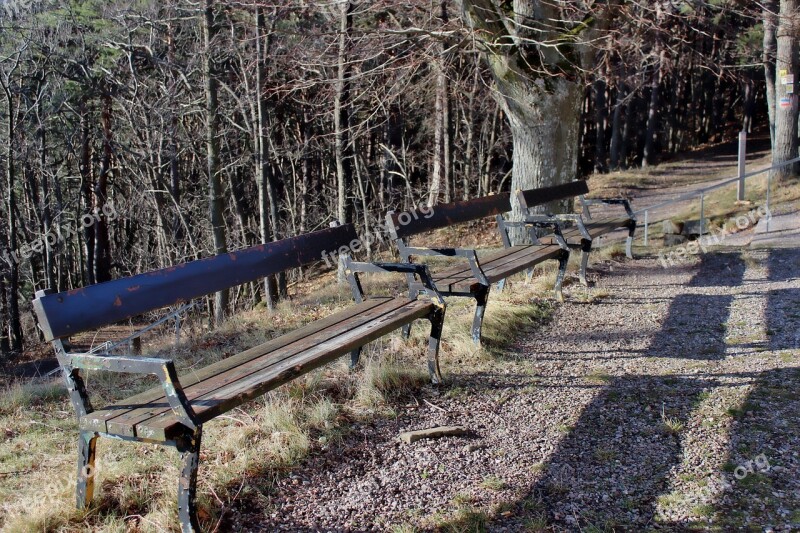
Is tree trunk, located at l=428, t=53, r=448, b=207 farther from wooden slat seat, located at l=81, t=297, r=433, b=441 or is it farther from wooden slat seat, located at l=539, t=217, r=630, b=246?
wooden slat seat, located at l=81, t=297, r=433, b=441

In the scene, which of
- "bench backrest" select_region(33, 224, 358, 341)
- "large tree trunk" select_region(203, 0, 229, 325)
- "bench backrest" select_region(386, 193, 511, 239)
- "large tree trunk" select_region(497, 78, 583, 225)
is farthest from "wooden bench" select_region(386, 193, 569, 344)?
"large tree trunk" select_region(203, 0, 229, 325)

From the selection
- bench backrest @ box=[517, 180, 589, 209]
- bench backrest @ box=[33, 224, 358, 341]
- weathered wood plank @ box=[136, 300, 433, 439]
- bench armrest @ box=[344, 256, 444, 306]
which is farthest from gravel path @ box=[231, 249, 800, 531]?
bench backrest @ box=[517, 180, 589, 209]

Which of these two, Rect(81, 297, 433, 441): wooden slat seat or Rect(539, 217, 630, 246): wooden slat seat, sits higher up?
Rect(539, 217, 630, 246): wooden slat seat

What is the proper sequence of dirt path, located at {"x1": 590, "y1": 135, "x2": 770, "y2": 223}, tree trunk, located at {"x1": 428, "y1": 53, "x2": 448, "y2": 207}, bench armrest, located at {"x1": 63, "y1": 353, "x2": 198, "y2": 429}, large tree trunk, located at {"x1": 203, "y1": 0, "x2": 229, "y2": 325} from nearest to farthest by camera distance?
bench armrest, located at {"x1": 63, "y1": 353, "x2": 198, "y2": 429}, large tree trunk, located at {"x1": 203, "y1": 0, "x2": 229, "y2": 325}, tree trunk, located at {"x1": 428, "y1": 53, "x2": 448, "y2": 207}, dirt path, located at {"x1": 590, "y1": 135, "x2": 770, "y2": 223}

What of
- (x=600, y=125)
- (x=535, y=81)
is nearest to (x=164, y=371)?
(x=535, y=81)

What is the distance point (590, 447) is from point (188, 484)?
2.05 m

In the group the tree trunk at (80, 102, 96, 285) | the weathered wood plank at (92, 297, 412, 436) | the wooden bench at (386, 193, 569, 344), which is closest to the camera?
Answer: the weathered wood plank at (92, 297, 412, 436)

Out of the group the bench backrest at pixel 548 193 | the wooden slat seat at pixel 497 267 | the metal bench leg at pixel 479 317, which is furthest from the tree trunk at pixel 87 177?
the metal bench leg at pixel 479 317

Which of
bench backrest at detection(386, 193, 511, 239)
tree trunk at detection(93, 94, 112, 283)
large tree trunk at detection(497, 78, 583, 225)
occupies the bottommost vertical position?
tree trunk at detection(93, 94, 112, 283)

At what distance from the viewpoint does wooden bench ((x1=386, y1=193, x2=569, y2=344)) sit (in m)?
5.25

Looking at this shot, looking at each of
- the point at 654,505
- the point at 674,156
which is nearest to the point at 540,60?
the point at 654,505

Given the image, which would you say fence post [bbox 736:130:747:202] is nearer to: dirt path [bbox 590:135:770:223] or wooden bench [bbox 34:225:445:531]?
dirt path [bbox 590:135:770:223]

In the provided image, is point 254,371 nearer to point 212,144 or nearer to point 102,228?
point 212,144

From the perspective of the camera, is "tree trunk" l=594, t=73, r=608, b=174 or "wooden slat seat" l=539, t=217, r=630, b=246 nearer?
"wooden slat seat" l=539, t=217, r=630, b=246
